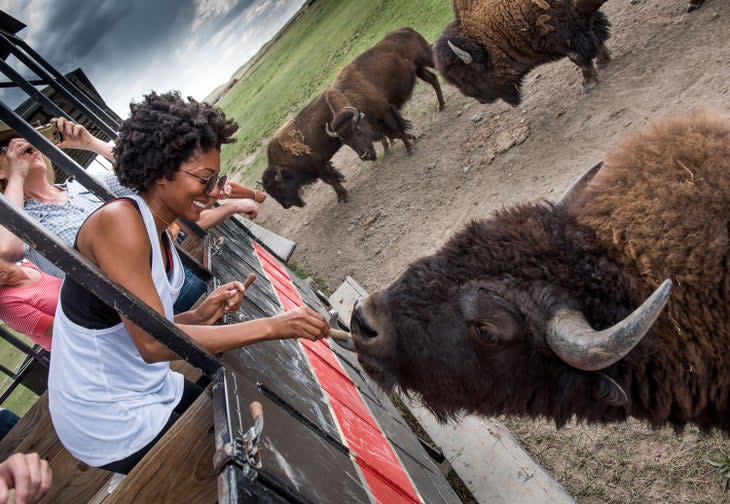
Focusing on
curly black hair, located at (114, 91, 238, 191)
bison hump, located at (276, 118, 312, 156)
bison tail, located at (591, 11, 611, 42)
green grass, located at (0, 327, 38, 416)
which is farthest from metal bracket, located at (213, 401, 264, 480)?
green grass, located at (0, 327, 38, 416)

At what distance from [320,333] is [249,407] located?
498 mm

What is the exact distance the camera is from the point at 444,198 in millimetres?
8391

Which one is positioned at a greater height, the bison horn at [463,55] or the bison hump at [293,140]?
the bison hump at [293,140]

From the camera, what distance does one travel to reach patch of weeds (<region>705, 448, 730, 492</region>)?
3.08 m

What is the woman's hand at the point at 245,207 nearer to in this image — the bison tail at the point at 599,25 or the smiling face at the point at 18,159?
the smiling face at the point at 18,159

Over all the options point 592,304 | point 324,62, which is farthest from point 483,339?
point 324,62

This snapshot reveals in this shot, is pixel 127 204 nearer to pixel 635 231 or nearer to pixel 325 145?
pixel 635 231

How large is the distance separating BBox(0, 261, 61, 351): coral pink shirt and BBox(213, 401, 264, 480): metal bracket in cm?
205

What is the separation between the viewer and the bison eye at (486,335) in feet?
8.11

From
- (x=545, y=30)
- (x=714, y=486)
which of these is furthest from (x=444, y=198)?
(x=714, y=486)

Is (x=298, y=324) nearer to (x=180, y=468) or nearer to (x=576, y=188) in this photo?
(x=180, y=468)

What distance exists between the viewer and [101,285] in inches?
69.4

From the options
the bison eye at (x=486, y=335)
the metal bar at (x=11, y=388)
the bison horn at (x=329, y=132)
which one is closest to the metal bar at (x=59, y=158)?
the bison eye at (x=486, y=335)

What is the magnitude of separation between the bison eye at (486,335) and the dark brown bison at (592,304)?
0.04 feet
